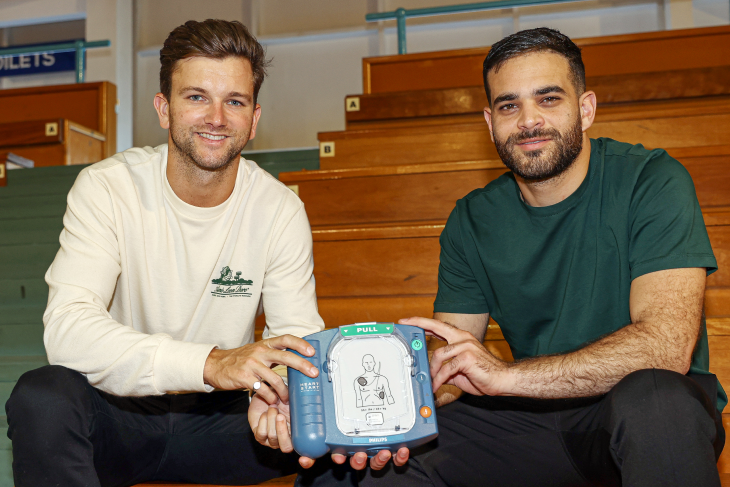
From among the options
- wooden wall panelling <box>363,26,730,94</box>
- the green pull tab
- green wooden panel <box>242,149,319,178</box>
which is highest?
wooden wall panelling <box>363,26,730,94</box>

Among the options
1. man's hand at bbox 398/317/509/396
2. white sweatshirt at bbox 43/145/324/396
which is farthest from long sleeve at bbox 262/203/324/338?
man's hand at bbox 398/317/509/396

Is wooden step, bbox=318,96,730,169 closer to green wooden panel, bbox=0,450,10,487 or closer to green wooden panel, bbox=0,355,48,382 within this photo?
green wooden panel, bbox=0,355,48,382

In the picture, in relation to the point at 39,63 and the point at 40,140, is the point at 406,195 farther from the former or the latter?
the point at 39,63

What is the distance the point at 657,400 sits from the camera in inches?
30.1

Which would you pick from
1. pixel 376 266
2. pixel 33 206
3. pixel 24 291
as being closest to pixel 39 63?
pixel 33 206

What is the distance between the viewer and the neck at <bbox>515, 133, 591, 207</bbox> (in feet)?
3.72

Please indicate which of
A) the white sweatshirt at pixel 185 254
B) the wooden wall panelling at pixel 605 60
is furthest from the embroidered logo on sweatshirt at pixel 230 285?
the wooden wall panelling at pixel 605 60

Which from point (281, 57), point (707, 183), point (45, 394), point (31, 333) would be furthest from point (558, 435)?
point (281, 57)

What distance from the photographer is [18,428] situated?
3.02 ft

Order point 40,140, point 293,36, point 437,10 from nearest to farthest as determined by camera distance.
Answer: point 40,140, point 437,10, point 293,36

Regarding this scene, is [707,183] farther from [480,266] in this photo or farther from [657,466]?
[657,466]

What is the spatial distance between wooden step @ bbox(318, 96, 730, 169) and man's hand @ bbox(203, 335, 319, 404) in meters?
1.44

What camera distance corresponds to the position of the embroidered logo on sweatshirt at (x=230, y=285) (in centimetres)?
124

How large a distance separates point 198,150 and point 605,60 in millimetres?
2780
